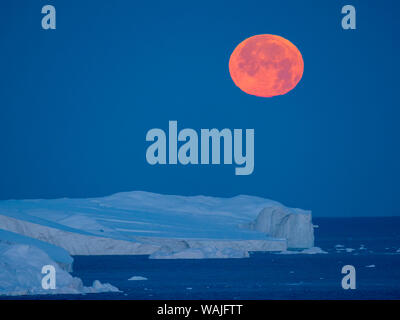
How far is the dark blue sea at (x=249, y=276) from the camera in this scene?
29766mm

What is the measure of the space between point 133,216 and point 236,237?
932 cm

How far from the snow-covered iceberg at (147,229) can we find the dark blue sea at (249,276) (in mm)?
712

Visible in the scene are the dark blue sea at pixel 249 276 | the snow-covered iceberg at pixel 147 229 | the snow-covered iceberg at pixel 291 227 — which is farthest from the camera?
the snow-covered iceberg at pixel 291 227

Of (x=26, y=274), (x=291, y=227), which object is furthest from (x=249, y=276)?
(x=26, y=274)

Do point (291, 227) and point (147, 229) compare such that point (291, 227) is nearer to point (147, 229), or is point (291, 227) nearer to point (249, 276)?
point (147, 229)

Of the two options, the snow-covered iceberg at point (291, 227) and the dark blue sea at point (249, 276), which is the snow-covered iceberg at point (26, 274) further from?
the snow-covered iceberg at point (291, 227)

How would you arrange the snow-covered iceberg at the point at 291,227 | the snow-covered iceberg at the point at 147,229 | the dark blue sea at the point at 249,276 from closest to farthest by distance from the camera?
the dark blue sea at the point at 249,276 < the snow-covered iceberg at the point at 147,229 < the snow-covered iceberg at the point at 291,227

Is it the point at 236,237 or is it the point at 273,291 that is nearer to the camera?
the point at 273,291

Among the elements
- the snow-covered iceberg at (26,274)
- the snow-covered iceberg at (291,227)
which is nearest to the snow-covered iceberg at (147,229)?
the snow-covered iceberg at (291,227)

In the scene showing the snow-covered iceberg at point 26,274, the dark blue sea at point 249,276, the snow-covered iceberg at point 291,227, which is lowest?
the dark blue sea at point 249,276
